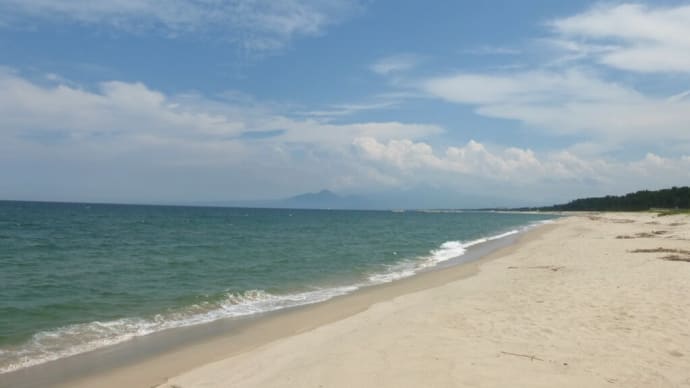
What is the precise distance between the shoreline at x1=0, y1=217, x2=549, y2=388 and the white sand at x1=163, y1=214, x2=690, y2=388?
798 millimetres

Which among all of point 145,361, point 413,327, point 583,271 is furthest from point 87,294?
point 583,271

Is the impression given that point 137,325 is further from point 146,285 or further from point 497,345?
point 497,345

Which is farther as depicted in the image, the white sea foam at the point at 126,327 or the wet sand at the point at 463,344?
the white sea foam at the point at 126,327

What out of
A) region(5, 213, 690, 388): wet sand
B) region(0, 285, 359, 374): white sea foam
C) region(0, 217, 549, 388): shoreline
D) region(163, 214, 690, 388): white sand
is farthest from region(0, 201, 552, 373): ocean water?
region(163, 214, 690, 388): white sand

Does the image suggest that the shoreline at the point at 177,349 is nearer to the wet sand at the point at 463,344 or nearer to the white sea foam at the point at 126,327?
the wet sand at the point at 463,344

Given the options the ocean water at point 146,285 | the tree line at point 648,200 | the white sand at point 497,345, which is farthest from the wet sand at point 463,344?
the tree line at point 648,200

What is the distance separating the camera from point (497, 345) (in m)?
7.84

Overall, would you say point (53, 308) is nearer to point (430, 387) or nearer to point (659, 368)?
point (430, 387)

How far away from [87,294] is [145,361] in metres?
8.07

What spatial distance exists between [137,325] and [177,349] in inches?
106

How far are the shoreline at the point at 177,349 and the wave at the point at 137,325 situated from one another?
15.7 inches

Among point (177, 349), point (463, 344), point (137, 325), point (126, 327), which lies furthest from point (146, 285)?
point (463, 344)


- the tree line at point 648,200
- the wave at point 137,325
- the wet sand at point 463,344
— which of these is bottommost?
the wave at point 137,325

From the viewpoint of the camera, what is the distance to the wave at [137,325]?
9.41 m
